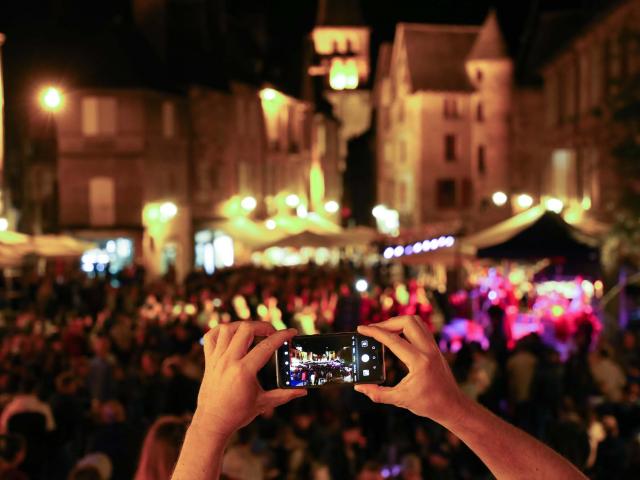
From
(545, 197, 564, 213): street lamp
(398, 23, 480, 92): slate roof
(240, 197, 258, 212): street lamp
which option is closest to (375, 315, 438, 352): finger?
(545, 197, 564, 213): street lamp

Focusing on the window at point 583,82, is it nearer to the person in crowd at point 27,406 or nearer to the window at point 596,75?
the window at point 596,75

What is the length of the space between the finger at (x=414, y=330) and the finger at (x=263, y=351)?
229 mm

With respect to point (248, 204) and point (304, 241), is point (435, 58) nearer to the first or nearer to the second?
point (248, 204)

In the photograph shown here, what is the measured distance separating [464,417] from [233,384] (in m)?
0.48

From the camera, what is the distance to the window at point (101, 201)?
38.0m

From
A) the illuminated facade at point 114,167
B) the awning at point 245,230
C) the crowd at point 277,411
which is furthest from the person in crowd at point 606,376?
the illuminated facade at point 114,167

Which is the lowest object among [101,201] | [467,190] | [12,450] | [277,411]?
[277,411]

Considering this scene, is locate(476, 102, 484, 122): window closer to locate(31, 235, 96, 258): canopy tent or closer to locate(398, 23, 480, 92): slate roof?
locate(398, 23, 480, 92): slate roof

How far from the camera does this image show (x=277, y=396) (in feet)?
7.48

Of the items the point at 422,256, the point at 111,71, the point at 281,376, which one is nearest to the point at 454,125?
the point at 111,71

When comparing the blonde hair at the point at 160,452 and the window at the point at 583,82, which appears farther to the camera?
the window at the point at 583,82

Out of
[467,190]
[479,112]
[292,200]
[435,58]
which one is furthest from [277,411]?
[467,190]

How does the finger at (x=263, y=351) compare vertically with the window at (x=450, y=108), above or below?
below

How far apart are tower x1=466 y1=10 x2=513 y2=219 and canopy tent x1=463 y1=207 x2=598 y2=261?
33843 mm
